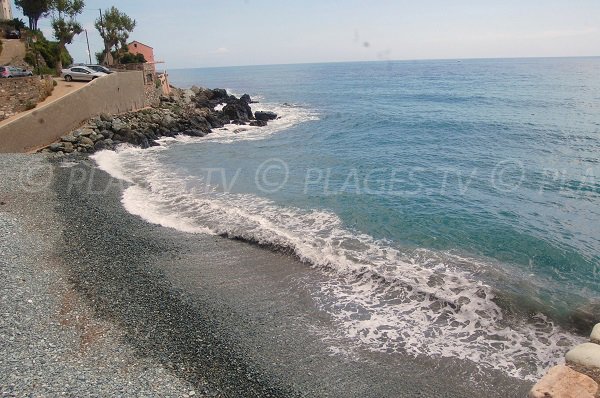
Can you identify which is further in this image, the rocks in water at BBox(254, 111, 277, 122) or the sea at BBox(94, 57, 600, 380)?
the rocks in water at BBox(254, 111, 277, 122)

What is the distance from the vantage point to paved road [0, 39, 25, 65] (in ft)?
122

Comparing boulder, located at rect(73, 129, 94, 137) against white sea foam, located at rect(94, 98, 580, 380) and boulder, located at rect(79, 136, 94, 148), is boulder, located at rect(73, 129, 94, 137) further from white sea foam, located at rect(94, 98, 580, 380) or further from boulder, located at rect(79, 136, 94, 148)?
white sea foam, located at rect(94, 98, 580, 380)

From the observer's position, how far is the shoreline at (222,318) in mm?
8422

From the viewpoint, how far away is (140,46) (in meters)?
59.9

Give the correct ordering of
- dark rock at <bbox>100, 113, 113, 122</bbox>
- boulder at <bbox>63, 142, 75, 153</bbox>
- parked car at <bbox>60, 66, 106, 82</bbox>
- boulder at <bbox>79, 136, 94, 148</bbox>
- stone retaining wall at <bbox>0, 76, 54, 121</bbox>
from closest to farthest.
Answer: stone retaining wall at <bbox>0, 76, 54, 121</bbox> → boulder at <bbox>63, 142, 75, 153</bbox> → boulder at <bbox>79, 136, 94, 148</bbox> → dark rock at <bbox>100, 113, 113, 122</bbox> → parked car at <bbox>60, 66, 106, 82</bbox>

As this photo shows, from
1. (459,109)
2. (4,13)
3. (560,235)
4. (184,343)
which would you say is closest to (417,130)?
(459,109)

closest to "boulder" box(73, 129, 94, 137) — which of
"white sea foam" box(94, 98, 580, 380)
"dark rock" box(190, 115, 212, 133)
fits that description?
"dark rock" box(190, 115, 212, 133)

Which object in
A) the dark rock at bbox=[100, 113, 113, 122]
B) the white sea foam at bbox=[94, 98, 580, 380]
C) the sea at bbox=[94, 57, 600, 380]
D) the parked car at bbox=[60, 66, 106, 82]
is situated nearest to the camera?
the white sea foam at bbox=[94, 98, 580, 380]

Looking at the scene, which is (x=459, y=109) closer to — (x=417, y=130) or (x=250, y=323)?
(x=417, y=130)

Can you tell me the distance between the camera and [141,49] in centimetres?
6009

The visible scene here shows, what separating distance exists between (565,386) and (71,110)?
99.4 ft

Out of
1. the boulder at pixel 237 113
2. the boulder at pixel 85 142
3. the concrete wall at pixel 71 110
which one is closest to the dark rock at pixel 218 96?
the boulder at pixel 237 113

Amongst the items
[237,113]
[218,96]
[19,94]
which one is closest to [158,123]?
[237,113]

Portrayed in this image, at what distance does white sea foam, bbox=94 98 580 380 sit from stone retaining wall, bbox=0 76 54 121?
1296 cm
